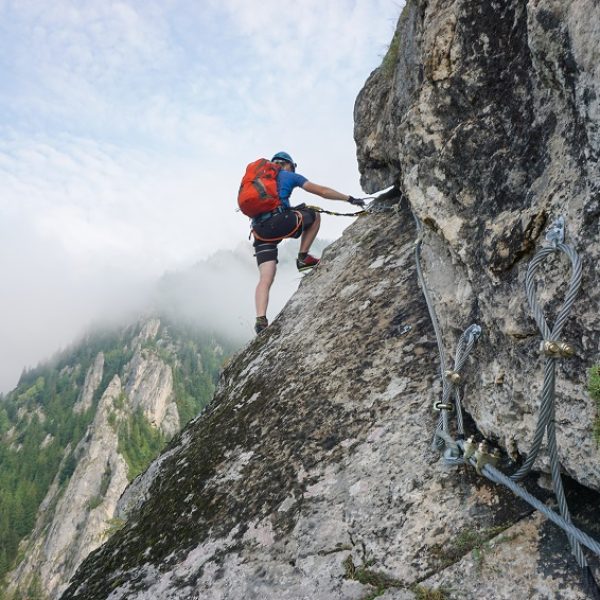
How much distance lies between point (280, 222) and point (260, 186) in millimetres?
814

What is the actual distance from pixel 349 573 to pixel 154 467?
384cm

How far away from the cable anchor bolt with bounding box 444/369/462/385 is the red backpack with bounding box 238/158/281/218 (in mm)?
6446

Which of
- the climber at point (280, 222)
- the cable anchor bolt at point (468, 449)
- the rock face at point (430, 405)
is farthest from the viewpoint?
the climber at point (280, 222)

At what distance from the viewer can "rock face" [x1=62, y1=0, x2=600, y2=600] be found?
312 cm

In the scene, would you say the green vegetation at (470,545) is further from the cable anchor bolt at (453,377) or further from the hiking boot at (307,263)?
the hiking boot at (307,263)

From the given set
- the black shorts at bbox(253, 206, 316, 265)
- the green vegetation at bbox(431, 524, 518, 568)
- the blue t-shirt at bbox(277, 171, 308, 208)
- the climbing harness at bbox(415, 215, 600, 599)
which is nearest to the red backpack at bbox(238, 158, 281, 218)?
the blue t-shirt at bbox(277, 171, 308, 208)

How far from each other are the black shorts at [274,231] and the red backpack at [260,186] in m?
0.31

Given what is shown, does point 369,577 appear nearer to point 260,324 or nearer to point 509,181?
point 509,181

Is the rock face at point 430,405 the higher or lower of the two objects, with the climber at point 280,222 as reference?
lower

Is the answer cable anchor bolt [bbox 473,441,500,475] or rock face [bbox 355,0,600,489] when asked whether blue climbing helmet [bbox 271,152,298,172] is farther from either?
cable anchor bolt [bbox 473,441,500,475]

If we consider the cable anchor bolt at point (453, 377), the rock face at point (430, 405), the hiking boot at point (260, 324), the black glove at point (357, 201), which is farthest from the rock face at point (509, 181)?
the hiking boot at point (260, 324)

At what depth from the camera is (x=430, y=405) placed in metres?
4.68

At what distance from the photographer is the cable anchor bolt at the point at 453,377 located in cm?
414

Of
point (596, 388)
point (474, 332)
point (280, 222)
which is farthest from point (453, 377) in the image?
point (280, 222)
